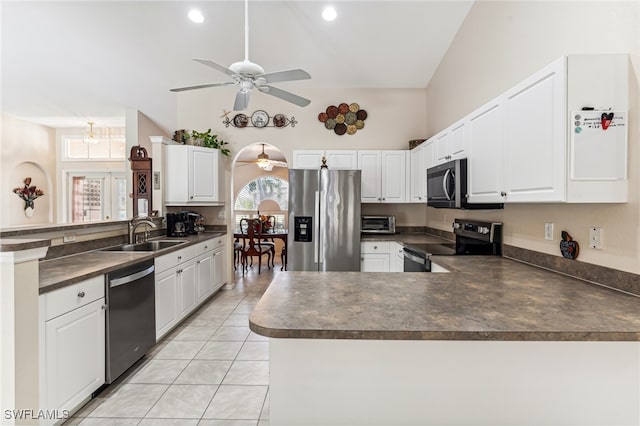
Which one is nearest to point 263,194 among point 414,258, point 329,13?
point 329,13

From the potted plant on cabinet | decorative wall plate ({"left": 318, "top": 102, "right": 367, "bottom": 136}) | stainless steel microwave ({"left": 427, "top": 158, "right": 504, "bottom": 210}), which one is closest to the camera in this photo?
stainless steel microwave ({"left": 427, "top": 158, "right": 504, "bottom": 210})

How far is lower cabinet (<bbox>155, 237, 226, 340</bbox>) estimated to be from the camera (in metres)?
3.04

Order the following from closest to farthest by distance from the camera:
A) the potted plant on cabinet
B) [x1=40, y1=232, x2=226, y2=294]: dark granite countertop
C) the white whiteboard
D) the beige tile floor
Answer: the white whiteboard → [x1=40, y1=232, x2=226, y2=294]: dark granite countertop → the beige tile floor → the potted plant on cabinet

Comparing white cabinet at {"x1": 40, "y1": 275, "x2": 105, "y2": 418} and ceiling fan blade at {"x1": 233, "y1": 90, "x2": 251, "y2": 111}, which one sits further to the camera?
ceiling fan blade at {"x1": 233, "y1": 90, "x2": 251, "y2": 111}

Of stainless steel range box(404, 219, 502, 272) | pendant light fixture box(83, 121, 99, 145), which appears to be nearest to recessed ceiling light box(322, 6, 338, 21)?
stainless steel range box(404, 219, 502, 272)

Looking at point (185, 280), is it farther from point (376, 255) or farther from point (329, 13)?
point (329, 13)

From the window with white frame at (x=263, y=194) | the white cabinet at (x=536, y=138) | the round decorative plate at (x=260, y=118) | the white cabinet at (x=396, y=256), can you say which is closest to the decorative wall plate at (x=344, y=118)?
the round decorative plate at (x=260, y=118)

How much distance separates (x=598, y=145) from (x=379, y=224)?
3.14m

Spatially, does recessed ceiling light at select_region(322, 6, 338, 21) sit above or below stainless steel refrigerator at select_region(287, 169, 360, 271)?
above

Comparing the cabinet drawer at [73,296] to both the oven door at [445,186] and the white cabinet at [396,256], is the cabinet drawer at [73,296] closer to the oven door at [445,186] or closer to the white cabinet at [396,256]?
the oven door at [445,186]

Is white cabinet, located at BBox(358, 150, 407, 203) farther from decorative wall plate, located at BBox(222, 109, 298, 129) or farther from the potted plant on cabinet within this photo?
the potted plant on cabinet

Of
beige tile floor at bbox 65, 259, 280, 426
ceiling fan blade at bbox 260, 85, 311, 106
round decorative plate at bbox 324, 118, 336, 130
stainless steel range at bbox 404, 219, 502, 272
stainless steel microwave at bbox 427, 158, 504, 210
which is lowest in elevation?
beige tile floor at bbox 65, 259, 280, 426

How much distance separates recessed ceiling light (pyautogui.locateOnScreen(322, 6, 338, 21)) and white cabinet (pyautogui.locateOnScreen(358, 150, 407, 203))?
1.66 meters

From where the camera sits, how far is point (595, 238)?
5.74 feet
